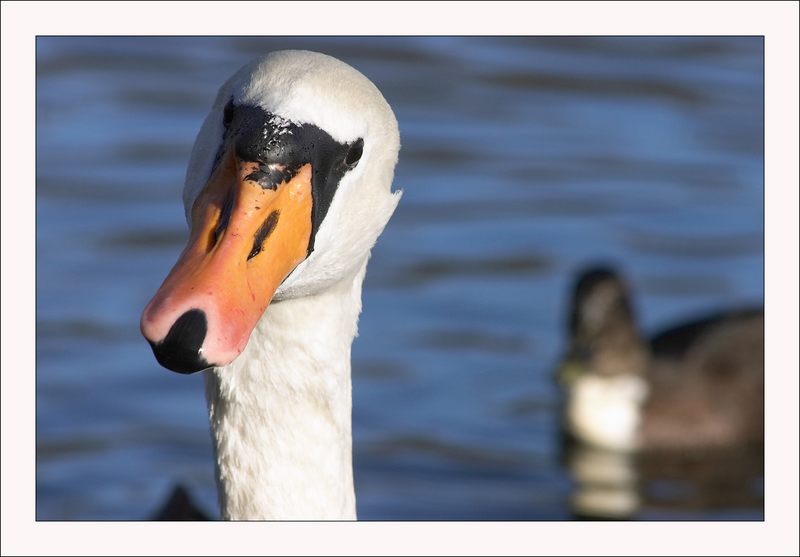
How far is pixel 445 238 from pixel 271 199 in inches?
278

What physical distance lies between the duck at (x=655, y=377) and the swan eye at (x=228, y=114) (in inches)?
236

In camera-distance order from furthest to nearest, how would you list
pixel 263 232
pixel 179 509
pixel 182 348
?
pixel 179 509, pixel 263 232, pixel 182 348

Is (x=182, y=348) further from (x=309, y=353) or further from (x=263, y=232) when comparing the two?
(x=309, y=353)

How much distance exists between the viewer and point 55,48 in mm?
13500

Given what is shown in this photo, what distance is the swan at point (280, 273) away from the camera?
3420mm

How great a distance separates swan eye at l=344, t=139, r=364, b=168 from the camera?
3.87 meters

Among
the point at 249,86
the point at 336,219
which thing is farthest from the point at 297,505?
the point at 249,86

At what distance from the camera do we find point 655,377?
10.0 metres

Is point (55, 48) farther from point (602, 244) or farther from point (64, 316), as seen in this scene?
point (602, 244)

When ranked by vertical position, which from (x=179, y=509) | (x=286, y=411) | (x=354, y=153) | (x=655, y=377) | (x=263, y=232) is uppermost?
(x=354, y=153)

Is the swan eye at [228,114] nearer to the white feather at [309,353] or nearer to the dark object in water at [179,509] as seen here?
the white feather at [309,353]

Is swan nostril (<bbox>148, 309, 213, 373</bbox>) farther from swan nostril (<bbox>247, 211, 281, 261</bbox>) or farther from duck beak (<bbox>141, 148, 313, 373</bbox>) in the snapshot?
swan nostril (<bbox>247, 211, 281, 261</bbox>)

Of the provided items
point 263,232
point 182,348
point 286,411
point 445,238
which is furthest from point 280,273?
point 445,238

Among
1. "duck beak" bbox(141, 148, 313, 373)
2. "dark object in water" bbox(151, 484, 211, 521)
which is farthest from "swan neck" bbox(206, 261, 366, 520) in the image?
"dark object in water" bbox(151, 484, 211, 521)
